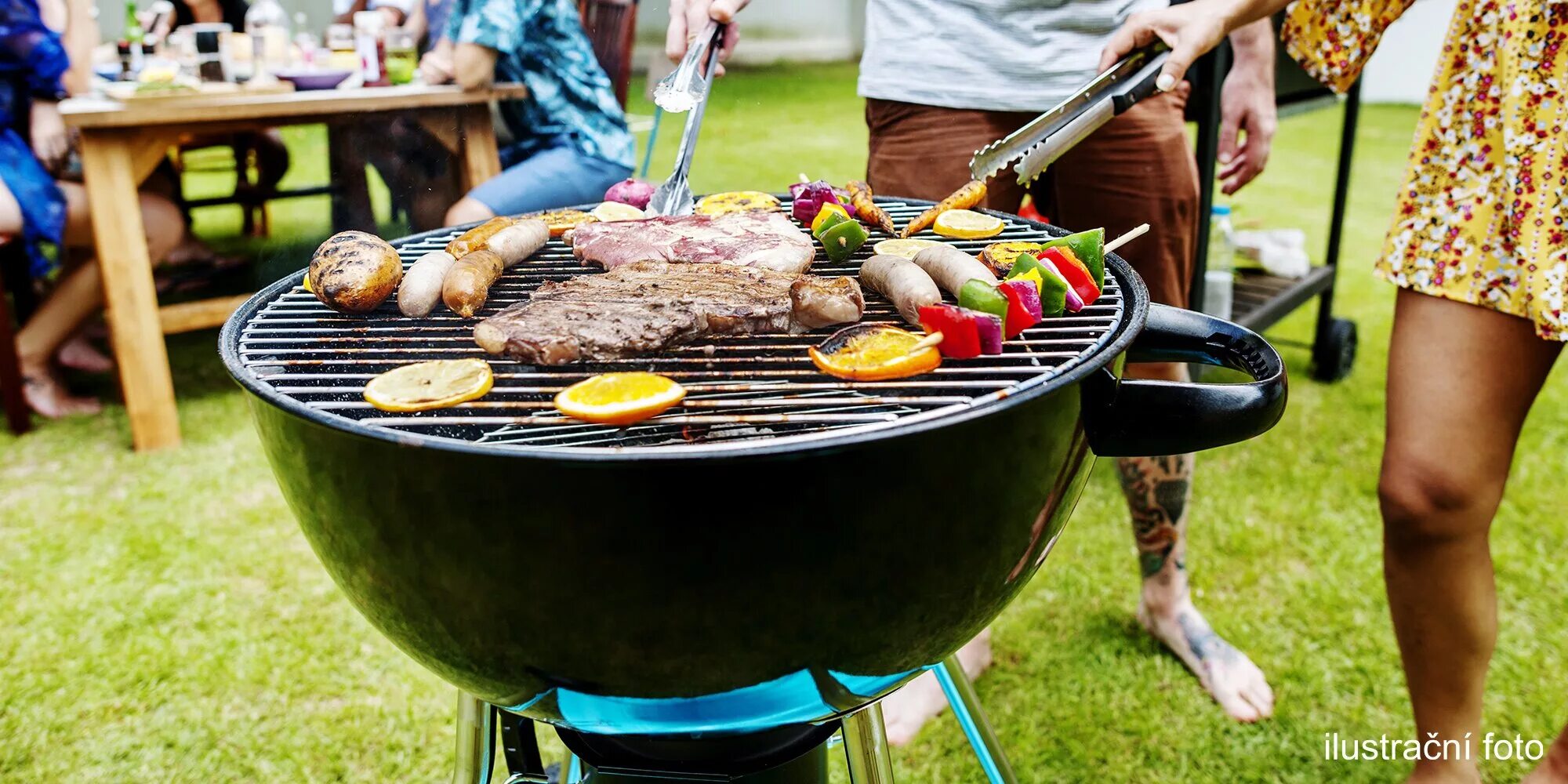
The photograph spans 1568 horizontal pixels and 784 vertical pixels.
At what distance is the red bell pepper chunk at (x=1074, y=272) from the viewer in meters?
1.54

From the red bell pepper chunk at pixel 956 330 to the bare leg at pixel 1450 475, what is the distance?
43.0 inches

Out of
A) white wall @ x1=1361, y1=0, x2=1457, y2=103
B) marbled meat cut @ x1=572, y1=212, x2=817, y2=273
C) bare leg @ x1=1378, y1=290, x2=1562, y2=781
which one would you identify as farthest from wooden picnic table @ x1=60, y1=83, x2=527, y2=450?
white wall @ x1=1361, y1=0, x2=1457, y2=103

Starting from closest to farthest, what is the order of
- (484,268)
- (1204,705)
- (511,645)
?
(511,645), (484,268), (1204,705)

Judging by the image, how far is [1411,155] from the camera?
192 cm

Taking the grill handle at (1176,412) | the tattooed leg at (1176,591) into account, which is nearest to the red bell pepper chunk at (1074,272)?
the grill handle at (1176,412)

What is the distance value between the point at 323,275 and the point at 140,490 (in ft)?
10.3

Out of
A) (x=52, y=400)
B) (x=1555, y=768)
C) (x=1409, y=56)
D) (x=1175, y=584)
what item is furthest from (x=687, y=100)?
(x=1409, y=56)

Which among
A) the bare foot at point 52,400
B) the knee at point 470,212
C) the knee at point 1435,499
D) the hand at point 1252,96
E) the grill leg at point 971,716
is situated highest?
the hand at point 1252,96

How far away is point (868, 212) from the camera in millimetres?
2029

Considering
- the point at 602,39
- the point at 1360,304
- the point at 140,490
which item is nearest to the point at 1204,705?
the point at 140,490

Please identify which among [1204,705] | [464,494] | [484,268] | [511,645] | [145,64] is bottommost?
[1204,705]

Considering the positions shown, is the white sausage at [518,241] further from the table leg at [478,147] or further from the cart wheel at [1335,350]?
the cart wheel at [1335,350]

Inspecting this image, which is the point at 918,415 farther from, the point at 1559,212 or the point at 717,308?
the point at 1559,212

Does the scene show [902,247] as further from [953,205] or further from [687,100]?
[687,100]
